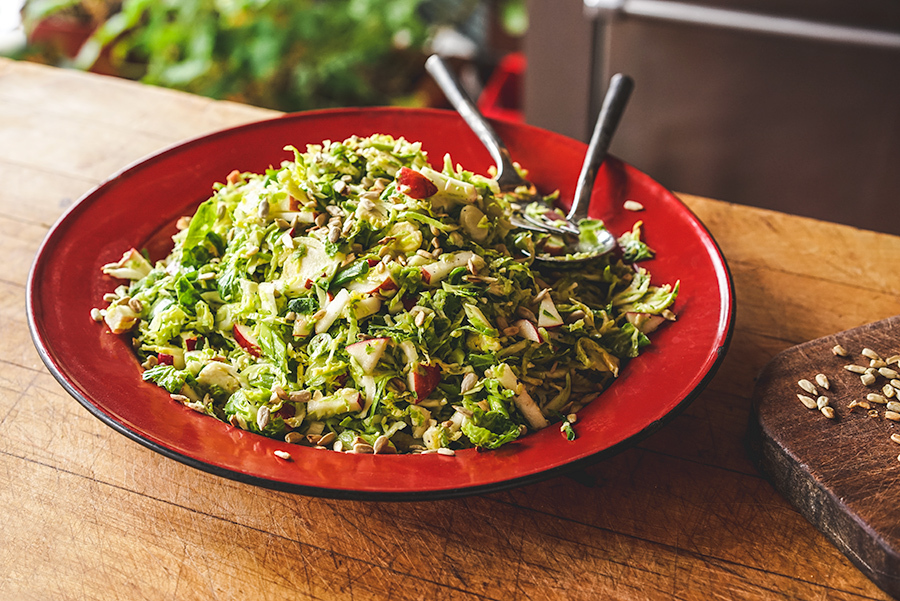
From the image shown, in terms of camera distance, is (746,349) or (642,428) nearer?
(642,428)

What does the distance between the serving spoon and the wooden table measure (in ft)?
1.69

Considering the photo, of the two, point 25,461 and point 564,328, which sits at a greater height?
point 564,328

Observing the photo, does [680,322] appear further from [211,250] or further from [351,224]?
[211,250]

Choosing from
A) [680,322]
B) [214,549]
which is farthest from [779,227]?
[214,549]

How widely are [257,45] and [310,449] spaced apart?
3.25 metres

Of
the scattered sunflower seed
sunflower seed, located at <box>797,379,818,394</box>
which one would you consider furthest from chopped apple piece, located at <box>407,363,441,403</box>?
the scattered sunflower seed

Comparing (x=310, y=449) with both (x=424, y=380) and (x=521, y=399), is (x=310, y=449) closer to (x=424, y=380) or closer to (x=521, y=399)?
(x=424, y=380)

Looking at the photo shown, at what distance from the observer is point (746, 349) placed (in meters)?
1.95

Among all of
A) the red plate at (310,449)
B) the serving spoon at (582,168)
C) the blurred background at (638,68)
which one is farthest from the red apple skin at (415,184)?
the blurred background at (638,68)

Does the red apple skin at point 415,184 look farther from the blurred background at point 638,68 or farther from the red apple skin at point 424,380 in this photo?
the blurred background at point 638,68

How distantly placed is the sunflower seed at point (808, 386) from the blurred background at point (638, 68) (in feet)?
7.01

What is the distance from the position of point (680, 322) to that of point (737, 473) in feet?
1.14

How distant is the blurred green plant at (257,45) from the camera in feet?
13.6

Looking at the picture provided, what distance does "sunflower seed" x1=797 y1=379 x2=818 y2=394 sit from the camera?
1.63 m
